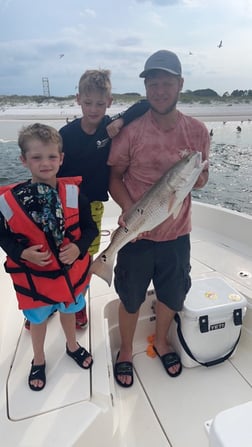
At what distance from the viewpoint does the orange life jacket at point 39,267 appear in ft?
5.32

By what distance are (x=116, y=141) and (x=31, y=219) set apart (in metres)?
0.71

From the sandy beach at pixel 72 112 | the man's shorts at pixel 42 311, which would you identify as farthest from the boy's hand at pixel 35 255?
the sandy beach at pixel 72 112

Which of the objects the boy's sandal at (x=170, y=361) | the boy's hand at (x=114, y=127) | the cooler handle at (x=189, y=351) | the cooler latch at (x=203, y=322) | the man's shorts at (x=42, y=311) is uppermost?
the boy's hand at (x=114, y=127)

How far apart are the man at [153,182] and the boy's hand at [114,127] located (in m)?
0.03

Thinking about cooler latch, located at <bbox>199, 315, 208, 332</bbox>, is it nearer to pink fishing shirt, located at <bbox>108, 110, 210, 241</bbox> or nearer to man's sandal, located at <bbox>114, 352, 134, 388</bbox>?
man's sandal, located at <bbox>114, 352, 134, 388</bbox>

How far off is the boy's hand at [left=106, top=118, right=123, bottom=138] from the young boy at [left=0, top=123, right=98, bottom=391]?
0.34 meters

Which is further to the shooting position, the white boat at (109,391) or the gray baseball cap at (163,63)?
the gray baseball cap at (163,63)

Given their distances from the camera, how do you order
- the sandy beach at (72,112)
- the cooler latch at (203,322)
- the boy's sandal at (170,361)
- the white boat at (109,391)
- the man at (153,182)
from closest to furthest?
the white boat at (109,391) → the man at (153,182) → the cooler latch at (203,322) → the boy's sandal at (170,361) → the sandy beach at (72,112)

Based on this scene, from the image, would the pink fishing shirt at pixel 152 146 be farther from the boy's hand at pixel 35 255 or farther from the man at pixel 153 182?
the boy's hand at pixel 35 255

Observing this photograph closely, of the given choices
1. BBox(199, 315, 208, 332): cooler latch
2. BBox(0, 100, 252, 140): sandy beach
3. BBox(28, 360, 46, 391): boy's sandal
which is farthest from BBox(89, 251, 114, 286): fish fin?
BBox(0, 100, 252, 140): sandy beach

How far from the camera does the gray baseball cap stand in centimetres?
176

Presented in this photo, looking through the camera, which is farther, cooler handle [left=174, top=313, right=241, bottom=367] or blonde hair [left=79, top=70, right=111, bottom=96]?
cooler handle [left=174, top=313, right=241, bottom=367]

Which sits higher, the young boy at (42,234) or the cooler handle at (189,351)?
the young boy at (42,234)

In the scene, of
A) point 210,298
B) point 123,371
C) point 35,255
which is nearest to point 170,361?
point 123,371
